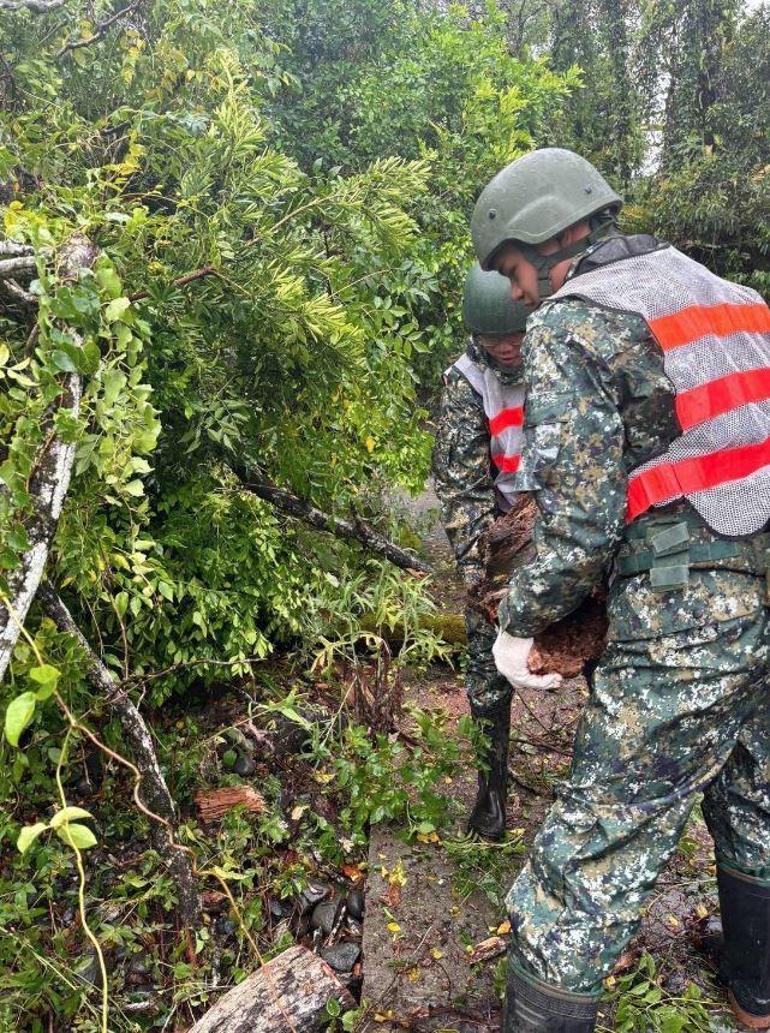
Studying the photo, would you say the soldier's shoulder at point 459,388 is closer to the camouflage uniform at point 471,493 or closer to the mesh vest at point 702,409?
the camouflage uniform at point 471,493

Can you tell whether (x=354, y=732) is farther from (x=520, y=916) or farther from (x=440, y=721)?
(x=520, y=916)

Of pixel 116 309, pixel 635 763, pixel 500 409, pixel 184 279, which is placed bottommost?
pixel 635 763

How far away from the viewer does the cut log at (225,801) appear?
326cm

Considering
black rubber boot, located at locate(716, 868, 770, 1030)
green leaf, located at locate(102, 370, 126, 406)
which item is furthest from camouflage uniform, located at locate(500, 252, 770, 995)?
green leaf, located at locate(102, 370, 126, 406)

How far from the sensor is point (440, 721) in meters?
3.39

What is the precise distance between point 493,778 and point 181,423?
1.79m

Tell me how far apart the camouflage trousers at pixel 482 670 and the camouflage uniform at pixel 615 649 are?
104 cm

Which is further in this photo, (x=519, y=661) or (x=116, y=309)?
(x=519, y=661)

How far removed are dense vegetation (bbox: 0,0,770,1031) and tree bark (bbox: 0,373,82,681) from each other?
34mm

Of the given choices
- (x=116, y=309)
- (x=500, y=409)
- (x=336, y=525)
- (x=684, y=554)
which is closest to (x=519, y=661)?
(x=684, y=554)

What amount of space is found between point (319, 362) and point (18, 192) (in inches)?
47.4

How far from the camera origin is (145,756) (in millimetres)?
2594

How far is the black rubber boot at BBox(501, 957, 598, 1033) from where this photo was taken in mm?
2078

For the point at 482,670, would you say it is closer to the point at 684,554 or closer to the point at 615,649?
the point at 615,649
